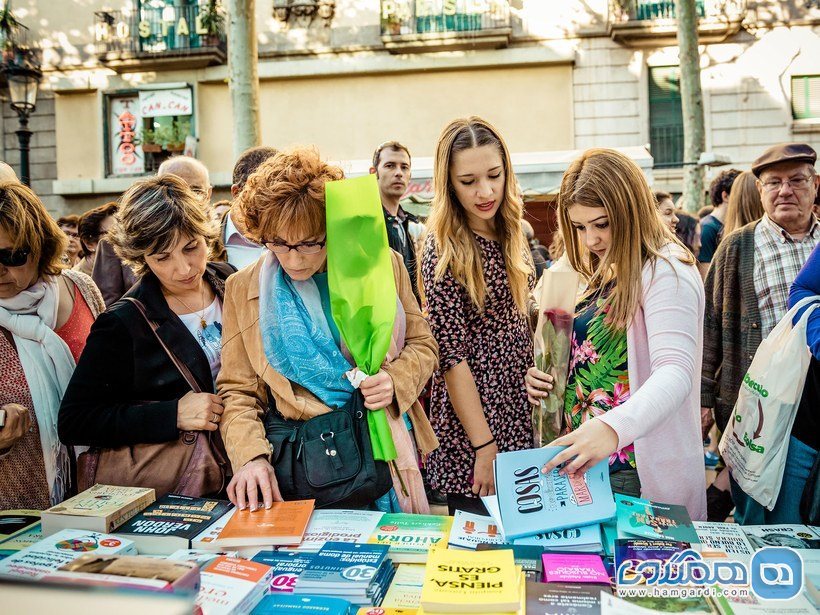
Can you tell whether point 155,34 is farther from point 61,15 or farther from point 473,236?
point 473,236

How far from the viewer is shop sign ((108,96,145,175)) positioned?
566 inches

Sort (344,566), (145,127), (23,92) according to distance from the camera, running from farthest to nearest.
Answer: (145,127), (23,92), (344,566)

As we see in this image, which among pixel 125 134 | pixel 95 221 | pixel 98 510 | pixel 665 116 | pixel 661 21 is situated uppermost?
pixel 661 21

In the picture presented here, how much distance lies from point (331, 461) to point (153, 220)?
0.94 m

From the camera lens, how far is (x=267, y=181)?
1808 mm

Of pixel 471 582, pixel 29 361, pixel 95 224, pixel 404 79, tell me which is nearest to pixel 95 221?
pixel 95 224

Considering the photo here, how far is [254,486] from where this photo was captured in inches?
68.1

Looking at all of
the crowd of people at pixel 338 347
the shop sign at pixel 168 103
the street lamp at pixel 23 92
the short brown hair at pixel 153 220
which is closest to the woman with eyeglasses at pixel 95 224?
the crowd of people at pixel 338 347

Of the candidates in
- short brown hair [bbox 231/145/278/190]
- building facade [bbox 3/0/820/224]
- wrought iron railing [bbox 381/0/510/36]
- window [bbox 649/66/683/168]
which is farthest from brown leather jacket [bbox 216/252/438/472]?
wrought iron railing [bbox 381/0/510/36]

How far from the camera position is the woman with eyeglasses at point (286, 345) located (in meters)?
1.79

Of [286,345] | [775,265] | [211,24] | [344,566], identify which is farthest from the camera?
[211,24]

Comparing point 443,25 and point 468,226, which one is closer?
point 468,226

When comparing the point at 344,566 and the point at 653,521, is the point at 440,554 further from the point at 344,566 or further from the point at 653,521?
the point at 653,521

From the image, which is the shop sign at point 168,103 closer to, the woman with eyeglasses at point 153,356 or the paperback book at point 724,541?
the woman with eyeglasses at point 153,356
